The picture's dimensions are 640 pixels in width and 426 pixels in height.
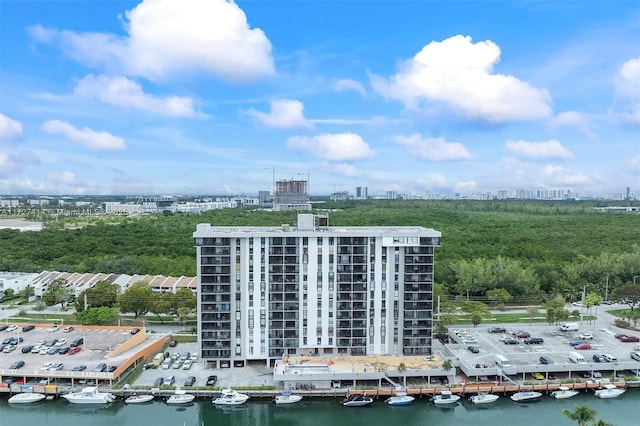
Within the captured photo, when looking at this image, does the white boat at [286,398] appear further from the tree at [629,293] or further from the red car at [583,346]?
the tree at [629,293]

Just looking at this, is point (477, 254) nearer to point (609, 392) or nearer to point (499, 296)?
point (499, 296)

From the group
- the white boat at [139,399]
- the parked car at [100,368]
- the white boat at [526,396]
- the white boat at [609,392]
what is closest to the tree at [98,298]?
the parked car at [100,368]

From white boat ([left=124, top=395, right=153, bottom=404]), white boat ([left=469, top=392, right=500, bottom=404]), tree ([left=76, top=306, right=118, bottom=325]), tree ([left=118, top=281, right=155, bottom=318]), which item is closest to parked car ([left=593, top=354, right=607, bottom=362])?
white boat ([left=469, top=392, right=500, bottom=404])

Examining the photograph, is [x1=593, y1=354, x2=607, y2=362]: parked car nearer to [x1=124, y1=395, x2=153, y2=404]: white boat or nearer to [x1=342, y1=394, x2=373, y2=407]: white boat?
[x1=342, y1=394, x2=373, y2=407]: white boat

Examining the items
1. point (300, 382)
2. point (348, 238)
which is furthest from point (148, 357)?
point (348, 238)

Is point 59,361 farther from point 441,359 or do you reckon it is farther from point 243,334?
point 441,359

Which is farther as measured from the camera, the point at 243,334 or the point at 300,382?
the point at 243,334

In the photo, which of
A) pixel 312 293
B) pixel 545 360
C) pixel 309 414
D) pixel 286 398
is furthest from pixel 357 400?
pixel 545 360
